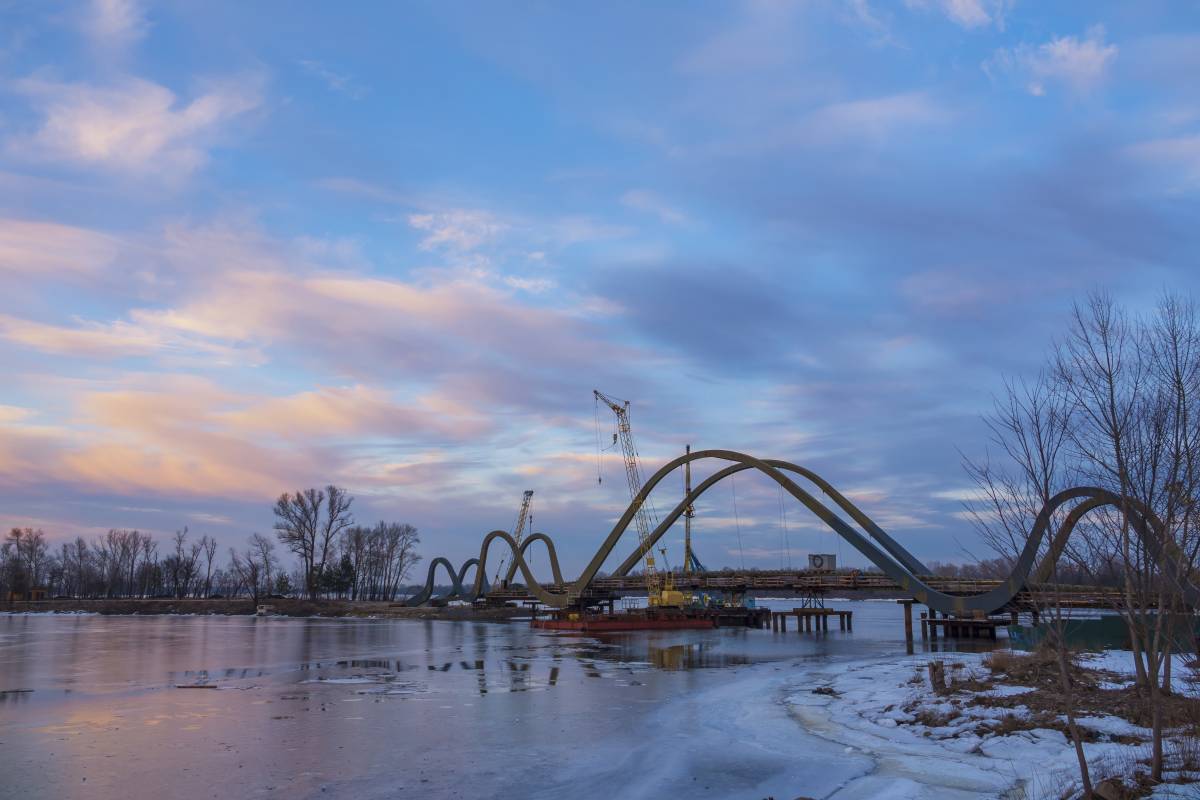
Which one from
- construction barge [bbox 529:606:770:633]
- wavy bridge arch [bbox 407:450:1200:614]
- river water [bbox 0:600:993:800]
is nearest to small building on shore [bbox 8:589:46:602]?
wavy bridge arch [bbox 407:450:1200:614]

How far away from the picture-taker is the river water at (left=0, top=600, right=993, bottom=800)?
527 inches

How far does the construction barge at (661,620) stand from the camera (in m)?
77.2

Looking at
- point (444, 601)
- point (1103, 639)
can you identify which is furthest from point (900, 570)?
point (444, 601)

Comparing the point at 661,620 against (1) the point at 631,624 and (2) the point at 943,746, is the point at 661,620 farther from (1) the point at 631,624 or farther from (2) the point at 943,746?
(2) the point at 943,746

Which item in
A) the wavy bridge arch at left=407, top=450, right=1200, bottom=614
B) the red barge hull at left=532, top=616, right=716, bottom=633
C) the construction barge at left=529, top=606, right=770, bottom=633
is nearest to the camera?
the wavy bridge arch at left=407, top=450, right=1200, bottom=614

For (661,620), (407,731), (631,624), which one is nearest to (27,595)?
(631,624)

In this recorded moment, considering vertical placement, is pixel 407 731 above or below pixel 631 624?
Result: above

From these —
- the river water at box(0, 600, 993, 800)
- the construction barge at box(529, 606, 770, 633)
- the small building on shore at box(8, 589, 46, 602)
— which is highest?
the river water at box(0, 600, 993, 800)

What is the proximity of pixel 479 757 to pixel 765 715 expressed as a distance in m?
8.68

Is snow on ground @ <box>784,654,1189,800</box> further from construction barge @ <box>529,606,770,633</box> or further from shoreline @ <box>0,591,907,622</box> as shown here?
shoreline @ <box>0,591,907,622</box>

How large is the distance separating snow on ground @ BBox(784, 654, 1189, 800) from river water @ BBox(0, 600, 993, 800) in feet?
2.34

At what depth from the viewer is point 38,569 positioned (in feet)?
550

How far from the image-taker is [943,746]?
15547mm

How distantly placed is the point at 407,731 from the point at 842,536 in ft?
205
